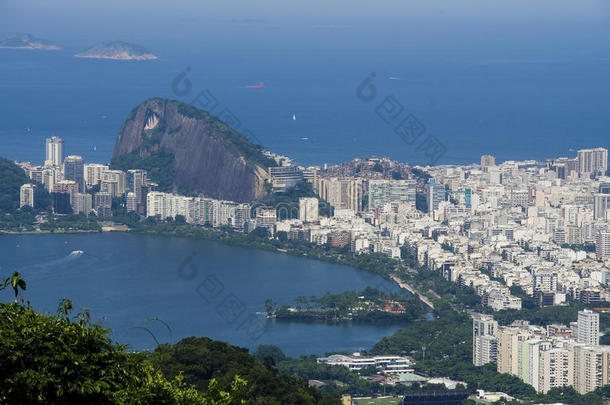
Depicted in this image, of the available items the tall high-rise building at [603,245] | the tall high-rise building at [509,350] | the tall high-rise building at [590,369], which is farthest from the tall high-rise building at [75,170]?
the tall high-rise building at [590,369]

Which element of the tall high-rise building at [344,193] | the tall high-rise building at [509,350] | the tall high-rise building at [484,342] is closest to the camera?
the tall high-rise building at [509,350]

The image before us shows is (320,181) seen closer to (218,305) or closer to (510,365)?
(218,305)

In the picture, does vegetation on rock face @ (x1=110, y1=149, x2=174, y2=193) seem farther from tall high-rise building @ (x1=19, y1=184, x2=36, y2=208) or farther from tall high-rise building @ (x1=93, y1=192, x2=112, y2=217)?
tall high-rise building @ (x1=19, y1=184, x2=36, y2=208)

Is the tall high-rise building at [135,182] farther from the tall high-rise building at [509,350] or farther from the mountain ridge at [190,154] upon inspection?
the tall high-rise building at [509,350]

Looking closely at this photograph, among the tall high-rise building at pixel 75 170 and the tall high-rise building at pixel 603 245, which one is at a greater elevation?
the tall high-rise building at pixel 75 170

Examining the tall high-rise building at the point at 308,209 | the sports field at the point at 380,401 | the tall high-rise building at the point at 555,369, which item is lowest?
the sports field at the point at 380,401

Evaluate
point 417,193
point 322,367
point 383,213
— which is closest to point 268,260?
point 383,213

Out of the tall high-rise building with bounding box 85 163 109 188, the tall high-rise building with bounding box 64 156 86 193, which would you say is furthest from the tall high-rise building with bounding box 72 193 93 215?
the tall high-rise building with bounding box 85 163 109 188
